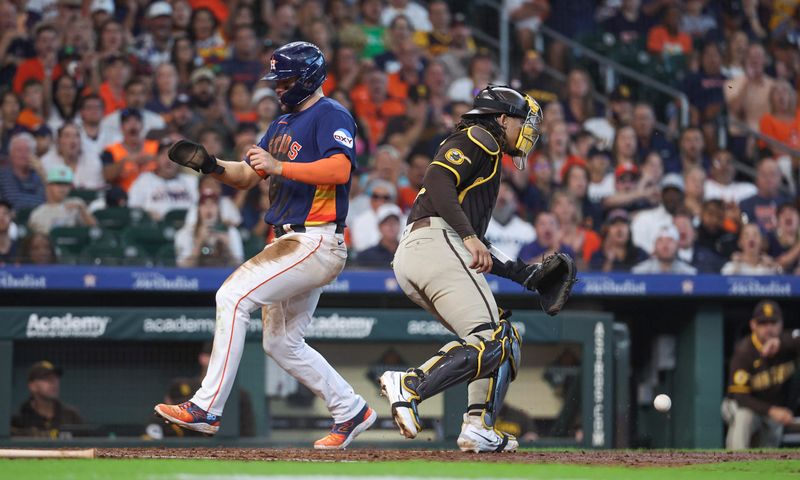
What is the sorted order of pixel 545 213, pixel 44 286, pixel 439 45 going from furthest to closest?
→ pixel 439 45 → pixel 545 213 → pixel 44 286

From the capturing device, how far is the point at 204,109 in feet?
39.8

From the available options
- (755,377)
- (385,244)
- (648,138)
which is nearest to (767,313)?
(755,377)

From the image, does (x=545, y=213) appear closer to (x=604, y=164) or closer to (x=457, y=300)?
(x=604, y=164)

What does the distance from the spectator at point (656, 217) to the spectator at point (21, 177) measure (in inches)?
201

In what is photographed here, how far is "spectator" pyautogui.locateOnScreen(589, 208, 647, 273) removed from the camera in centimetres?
1075

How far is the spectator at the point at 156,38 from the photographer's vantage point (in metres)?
12.8

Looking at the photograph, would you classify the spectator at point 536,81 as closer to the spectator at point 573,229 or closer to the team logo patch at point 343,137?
the spectator at point 573,229

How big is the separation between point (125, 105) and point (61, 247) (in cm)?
228

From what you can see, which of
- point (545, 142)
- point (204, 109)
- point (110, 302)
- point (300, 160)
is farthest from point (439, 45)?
point (300, 160)

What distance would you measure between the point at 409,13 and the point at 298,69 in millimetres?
7809

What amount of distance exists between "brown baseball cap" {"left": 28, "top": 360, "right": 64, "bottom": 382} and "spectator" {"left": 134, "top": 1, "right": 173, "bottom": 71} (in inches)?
159

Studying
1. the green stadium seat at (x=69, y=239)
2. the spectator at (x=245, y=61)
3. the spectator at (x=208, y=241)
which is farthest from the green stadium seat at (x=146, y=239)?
the spectator at (x=245, y=61)

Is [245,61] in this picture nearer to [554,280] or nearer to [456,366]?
[554,280]

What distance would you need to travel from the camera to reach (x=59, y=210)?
10492 millimetres
